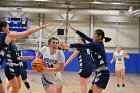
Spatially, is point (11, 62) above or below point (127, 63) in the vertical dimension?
above

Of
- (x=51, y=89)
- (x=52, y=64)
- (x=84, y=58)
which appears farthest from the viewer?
(x=84, y=58)

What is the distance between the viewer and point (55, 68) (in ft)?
19.0

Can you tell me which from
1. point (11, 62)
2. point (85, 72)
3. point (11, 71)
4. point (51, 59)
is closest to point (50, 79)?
point (51, 59)

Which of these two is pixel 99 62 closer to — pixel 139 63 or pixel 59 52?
pixel 59 52

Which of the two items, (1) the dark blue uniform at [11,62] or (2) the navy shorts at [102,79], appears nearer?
(2) the navy shorts at [102,79]

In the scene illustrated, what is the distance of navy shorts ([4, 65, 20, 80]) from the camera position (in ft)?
23.9

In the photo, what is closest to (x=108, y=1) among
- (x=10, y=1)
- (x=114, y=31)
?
(x=114, y=31)

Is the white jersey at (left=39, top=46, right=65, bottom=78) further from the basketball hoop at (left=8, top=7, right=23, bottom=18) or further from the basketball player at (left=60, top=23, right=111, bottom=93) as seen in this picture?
the basketball hoop at (left=8, top=7, right=23, bottom=18)

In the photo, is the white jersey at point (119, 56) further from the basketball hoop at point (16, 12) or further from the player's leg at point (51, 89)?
the basketball hoop at point (16, 12)

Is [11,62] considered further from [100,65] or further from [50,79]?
[100,65]

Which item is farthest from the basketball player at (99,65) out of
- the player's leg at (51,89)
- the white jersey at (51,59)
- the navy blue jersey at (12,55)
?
the navy blue jersey at (12,55)

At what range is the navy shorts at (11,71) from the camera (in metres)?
7.29

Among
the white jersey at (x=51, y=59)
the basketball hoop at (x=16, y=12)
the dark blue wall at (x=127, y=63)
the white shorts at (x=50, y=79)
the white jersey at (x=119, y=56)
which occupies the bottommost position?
the dark blue wall at (x=127, y=63)

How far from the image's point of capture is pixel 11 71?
7426 mm
